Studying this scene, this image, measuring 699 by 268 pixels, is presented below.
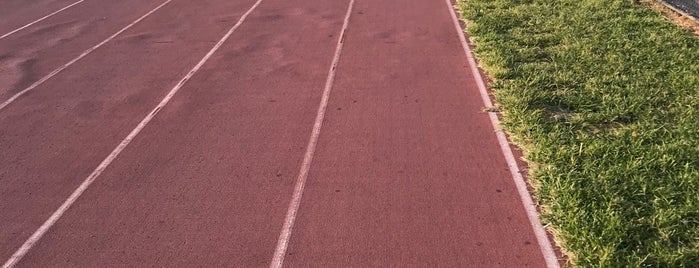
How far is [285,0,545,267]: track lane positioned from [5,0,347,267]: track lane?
12.8 inches

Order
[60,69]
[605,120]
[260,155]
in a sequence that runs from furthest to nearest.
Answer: [60,69], [605,120], [260,155]

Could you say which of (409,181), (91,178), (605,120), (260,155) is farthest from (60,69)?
(605,120)

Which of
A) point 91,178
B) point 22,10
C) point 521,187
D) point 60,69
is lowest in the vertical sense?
point 22,10

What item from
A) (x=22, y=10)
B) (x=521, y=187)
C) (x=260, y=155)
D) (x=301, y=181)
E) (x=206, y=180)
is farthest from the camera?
(x=22, y=10)

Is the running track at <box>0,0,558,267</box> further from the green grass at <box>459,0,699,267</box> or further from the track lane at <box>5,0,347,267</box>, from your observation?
the green grass at <box>459,0,699,267</box>

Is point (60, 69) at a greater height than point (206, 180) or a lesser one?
lesser

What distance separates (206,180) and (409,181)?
5.69ft

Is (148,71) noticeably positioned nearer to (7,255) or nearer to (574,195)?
(7,255)

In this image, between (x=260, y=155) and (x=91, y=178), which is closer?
(x=91, y=178)

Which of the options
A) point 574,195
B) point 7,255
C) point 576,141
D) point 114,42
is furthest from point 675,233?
point 114,42

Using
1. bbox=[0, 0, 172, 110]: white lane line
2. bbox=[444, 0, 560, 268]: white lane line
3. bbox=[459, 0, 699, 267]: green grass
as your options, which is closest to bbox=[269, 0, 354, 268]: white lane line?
bbox=[444, 0, 560, 268]: white lane line

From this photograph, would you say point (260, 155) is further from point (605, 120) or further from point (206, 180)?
point (605, 120)

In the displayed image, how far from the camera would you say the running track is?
4.40 m

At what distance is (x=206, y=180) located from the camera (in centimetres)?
529
